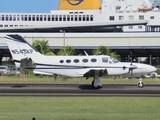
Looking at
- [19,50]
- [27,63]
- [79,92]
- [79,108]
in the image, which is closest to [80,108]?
[79,108]

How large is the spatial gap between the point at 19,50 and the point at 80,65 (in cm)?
519

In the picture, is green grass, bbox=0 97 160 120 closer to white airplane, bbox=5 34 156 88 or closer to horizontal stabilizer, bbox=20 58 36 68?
white airplane, bbox=5 34 156 88

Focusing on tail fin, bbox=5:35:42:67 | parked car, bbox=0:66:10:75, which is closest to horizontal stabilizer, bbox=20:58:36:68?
tail fin, bbox=5:35:42:67

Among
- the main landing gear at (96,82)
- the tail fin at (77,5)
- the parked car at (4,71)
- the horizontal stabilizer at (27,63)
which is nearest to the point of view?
the main landing gear at (96,82)

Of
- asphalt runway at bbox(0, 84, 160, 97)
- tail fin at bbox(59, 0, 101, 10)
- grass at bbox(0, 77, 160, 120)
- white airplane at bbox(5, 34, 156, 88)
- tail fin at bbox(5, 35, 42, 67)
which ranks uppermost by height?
tail fin at bbox(59, 0, 101, 10)

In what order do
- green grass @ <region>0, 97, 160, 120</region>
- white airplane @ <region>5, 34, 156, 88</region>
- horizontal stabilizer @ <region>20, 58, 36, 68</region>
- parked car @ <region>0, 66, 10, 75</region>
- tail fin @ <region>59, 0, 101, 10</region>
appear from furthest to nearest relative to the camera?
tail fin @ <region>59, 0, 101, 10</region> → parked car @ <region>0, 66, 10, 75</region> → horizontal stabilizer @ <region>20, 58, 36, 68</region> → white airplane @ <region>5, 34, 156, 88</region> → green grass @ <region>0, 97, 160, 120</region>

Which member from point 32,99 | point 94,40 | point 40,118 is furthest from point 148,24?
point 40,118

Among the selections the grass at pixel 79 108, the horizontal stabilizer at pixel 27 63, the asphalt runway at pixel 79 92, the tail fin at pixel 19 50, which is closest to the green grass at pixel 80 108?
the grass at pixel 79 108

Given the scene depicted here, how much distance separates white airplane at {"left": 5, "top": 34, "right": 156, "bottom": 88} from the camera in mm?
40094

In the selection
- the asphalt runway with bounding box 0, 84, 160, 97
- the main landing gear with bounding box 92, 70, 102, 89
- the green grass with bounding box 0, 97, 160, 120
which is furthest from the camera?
the main landing gear with bounding box 92, 70, 102, 89

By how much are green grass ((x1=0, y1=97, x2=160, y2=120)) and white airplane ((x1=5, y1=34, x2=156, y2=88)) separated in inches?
393

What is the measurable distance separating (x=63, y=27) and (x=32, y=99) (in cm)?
9201

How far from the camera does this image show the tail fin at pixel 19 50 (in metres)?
42.3

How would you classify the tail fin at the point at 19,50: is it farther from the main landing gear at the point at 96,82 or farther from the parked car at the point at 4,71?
the parked car at the point at 4,71
